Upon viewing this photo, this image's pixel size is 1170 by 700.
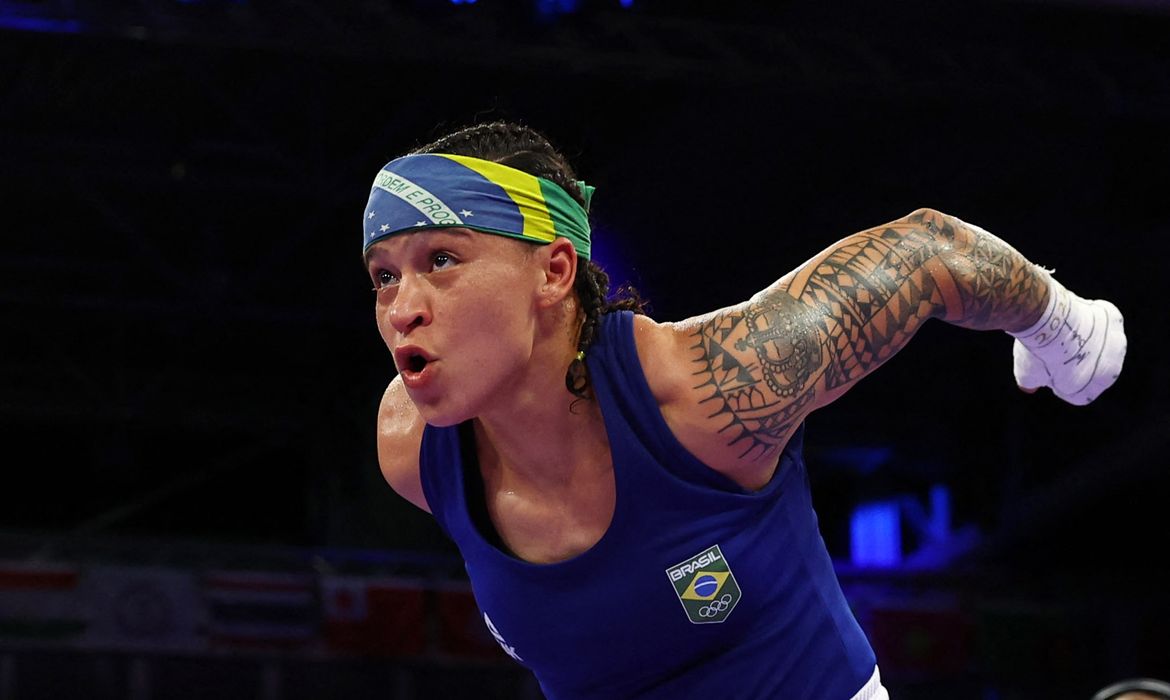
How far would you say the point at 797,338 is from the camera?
7.25 feet

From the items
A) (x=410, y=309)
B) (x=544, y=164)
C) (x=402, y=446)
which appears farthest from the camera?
(x=402, y=446)

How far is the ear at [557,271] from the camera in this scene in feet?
7.60

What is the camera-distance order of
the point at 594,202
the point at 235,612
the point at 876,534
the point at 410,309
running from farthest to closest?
1. the point at 876,534
2. the point at 235,612
3. the point at 594,202
4. the point at 410,309

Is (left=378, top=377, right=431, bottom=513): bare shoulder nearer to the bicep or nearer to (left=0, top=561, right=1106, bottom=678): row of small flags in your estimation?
the bicep

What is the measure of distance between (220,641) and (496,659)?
1562 mm

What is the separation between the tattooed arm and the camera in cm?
221

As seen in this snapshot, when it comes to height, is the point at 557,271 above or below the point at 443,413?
above

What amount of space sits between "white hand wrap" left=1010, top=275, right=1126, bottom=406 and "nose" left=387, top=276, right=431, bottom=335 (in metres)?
1.04

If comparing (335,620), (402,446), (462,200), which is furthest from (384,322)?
(335,620)

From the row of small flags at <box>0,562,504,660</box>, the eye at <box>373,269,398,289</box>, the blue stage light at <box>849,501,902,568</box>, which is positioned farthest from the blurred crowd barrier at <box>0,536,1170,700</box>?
the eye at <box>373,269,398,289</box>

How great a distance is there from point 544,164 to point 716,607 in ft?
2.50

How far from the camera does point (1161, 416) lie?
8.46 meters

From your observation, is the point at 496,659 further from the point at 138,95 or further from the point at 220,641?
the point at 138,95

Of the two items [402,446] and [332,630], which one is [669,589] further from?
[332,630]
